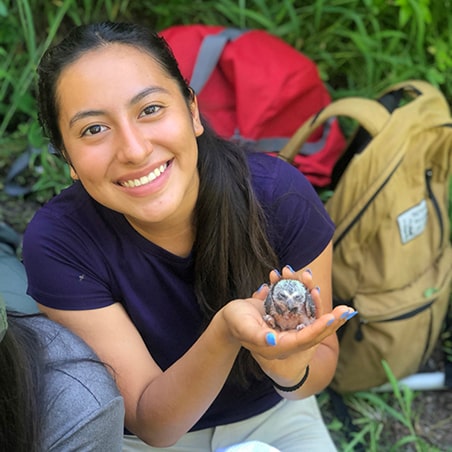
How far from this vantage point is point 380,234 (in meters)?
2.47

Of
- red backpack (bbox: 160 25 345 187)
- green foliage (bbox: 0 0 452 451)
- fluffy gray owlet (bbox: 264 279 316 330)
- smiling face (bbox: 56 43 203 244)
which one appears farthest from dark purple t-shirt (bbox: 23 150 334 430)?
green foliage (bbox: 0 0 452 451)

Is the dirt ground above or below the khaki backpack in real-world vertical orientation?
below

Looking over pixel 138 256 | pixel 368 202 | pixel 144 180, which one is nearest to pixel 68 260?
pixel 138 256

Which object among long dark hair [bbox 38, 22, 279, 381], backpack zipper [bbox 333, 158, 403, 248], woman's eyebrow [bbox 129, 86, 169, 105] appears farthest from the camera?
backpack zipper [bbox 333, 158, 403, 248]

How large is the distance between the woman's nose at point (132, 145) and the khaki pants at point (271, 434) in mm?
859

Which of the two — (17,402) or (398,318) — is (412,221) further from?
(17,402)

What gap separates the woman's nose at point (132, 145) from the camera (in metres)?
1.59

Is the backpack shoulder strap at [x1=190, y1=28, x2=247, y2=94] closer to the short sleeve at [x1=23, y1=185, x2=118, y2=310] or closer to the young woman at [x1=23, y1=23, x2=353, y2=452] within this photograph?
the young woman at [x1=23, y1=23, x2=353, y2=452]

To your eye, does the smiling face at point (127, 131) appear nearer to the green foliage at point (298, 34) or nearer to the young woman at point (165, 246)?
the young woman at point (165, 246)

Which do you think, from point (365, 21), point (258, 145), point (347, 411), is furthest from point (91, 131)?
point (365, 21)

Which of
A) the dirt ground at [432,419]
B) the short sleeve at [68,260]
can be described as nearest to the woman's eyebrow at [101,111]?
the short sleeve at [68,260]

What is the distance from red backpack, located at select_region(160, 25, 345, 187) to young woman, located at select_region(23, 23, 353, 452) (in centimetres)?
92

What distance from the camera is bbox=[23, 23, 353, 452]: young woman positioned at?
1620 millimetres

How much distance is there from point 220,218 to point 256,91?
119cm
